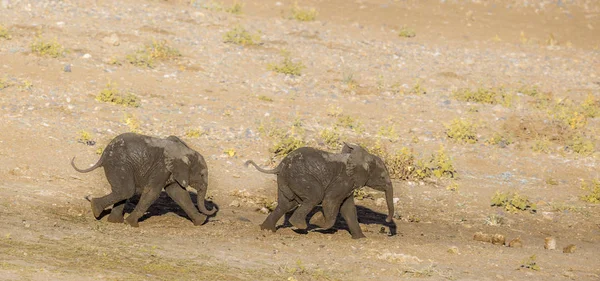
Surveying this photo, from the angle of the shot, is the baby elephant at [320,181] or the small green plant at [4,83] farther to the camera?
the small green plant at [4,83]

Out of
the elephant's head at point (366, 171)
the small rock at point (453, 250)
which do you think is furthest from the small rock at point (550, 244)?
the elephant's head at point (366, 171)

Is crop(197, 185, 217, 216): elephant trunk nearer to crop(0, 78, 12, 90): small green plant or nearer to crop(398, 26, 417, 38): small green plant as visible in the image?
crop(0, 78, 12, 90): small green plant

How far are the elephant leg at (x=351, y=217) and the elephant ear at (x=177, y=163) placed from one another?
2.34m

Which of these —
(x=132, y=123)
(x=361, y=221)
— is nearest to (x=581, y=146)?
(x=361, y=221)

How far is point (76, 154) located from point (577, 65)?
16.7 meters

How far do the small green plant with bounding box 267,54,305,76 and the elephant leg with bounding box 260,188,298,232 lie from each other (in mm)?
9995

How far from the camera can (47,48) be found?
69.5 feet

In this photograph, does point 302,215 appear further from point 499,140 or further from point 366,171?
point 499,140

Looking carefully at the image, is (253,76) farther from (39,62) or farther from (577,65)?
(577,65)

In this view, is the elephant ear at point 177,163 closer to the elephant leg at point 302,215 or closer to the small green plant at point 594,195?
the elephant leg at point 302,215

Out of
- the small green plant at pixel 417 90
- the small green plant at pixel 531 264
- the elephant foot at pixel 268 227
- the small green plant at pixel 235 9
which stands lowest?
the small green plant at pixel 235 9

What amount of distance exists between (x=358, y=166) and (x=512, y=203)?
4.30m

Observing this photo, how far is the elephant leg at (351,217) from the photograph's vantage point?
12.9 m

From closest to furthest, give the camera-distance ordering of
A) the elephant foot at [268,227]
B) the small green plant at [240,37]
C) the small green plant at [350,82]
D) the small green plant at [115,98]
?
the elephant foot at [268,227]
the small green plant at [115,98]
the small green plant at [350,82]
the small green plant at [240,37]
